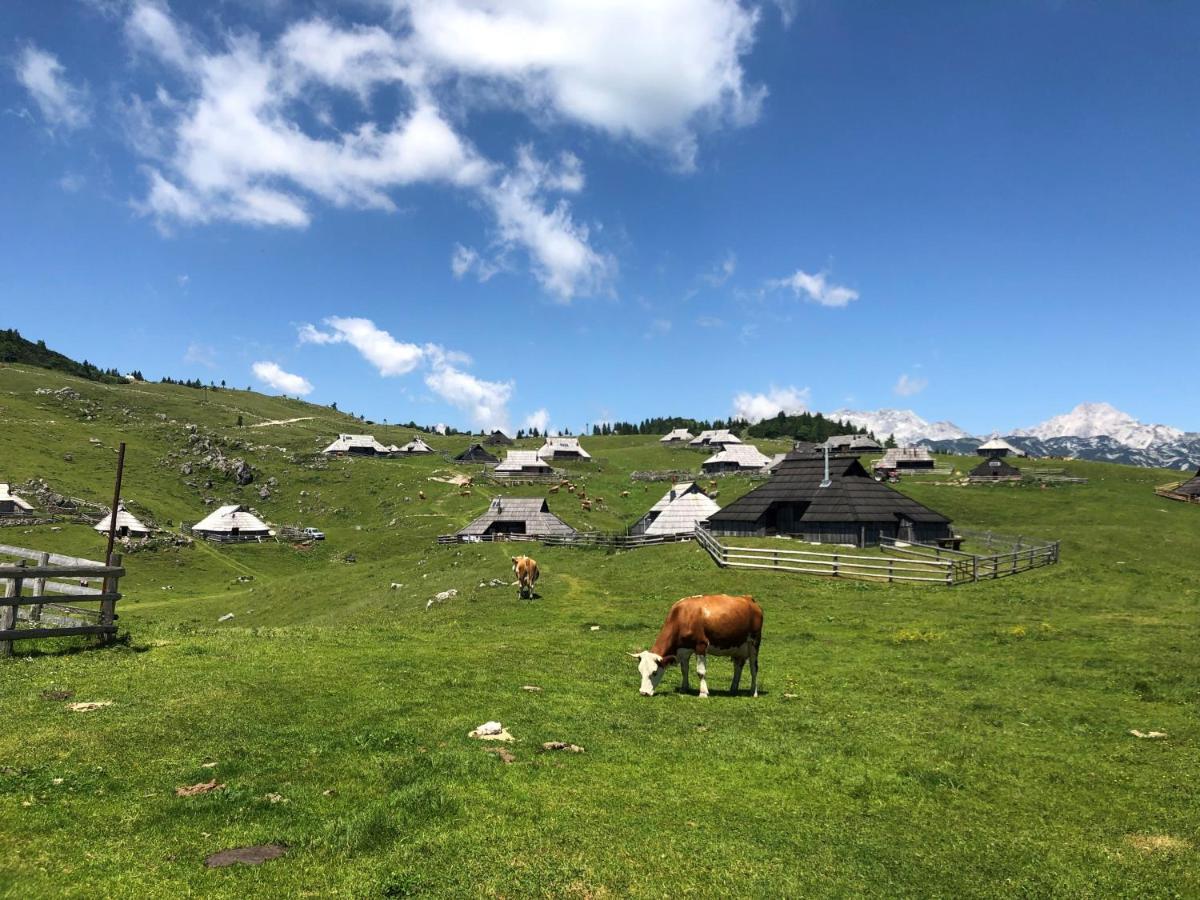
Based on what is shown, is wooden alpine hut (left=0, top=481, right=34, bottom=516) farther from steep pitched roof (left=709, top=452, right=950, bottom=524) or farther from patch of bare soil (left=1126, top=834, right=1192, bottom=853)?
patch of bare soil (left=1126, top=834, right=1192, bottom=853)

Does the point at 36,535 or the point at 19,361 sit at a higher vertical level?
the point at 19,361

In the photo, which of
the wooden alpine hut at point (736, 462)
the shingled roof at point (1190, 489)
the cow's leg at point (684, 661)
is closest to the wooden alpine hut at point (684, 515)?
the cow's leg at point (684, 661)

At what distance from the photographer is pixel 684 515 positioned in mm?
60312

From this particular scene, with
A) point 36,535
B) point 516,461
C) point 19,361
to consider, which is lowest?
point 36,535

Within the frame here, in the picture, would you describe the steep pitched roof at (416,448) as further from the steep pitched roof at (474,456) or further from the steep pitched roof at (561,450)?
the steep pitched roof at (561,450)

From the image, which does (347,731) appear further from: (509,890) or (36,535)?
(36,535)

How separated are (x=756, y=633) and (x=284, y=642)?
43.9 ft

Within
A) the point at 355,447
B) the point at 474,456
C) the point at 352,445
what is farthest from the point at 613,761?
the point at 352,445

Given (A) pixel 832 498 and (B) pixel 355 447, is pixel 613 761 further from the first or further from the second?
(B) pixel 355 447

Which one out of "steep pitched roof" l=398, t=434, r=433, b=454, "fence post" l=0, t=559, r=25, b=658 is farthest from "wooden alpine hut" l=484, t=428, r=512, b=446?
"fence post" l=0, t=559, r=25, b=658

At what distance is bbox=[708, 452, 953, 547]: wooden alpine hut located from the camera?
49.8m

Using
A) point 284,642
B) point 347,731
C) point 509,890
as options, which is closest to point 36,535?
point 284,642

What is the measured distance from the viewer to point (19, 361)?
184 m

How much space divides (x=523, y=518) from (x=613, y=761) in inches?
2287
